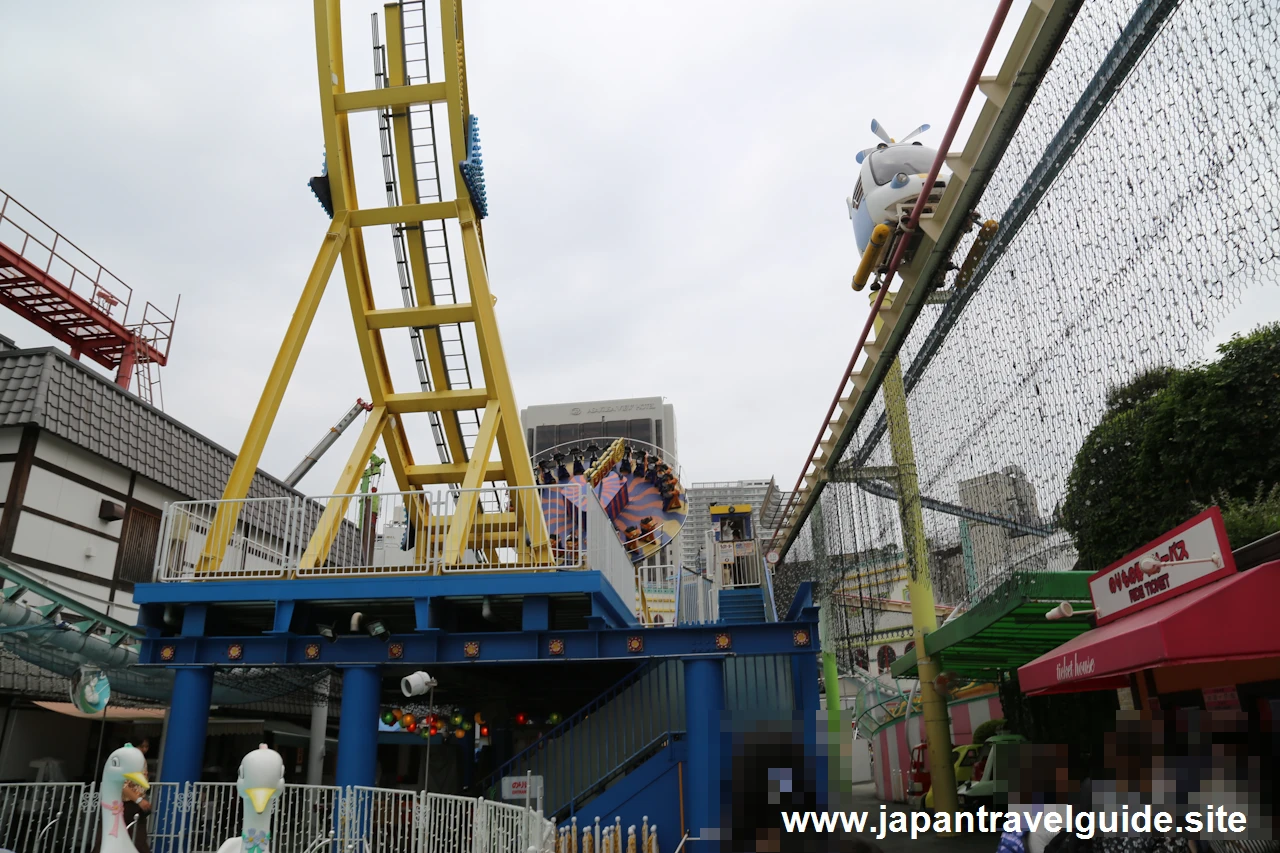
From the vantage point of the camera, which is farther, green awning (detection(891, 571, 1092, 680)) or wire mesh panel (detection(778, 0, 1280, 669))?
green awning (detection(891, 571, 1092, 680))

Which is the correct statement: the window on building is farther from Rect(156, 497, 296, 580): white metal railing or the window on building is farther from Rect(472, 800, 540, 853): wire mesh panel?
Rect(472, 800, 540, 853): wire mesh panel

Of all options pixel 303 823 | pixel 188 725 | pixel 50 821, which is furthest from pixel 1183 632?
pixel 50 821

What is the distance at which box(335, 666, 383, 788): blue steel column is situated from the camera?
1041 cm

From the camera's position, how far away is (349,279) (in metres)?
14.3

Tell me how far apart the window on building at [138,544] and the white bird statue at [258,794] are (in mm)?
11782

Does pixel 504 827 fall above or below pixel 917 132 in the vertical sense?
below

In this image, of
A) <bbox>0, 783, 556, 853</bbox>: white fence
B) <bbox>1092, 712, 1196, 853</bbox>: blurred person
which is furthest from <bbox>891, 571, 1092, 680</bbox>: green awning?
<bbox>0, 783, 556, 853</bbox>: white fence

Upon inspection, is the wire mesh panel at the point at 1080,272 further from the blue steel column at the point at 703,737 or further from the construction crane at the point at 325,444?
the construction crane at the point at 325,444

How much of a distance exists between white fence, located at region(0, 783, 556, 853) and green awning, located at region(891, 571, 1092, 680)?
5089 mm

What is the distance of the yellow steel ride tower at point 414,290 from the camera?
43.0 feet

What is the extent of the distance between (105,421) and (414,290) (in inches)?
237

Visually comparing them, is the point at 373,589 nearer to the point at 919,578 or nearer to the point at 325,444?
the point at 919,578

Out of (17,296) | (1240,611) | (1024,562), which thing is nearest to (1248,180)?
(1240,611)

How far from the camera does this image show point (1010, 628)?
32.4 feet
